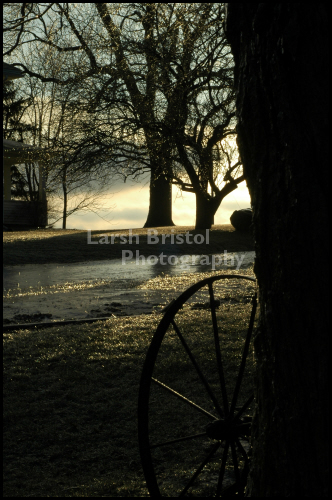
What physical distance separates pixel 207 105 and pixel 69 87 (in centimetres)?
487

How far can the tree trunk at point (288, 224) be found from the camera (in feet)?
5.84

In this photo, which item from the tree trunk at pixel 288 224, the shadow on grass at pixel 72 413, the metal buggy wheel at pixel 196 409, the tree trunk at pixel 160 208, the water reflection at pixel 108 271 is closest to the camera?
the tree trunk at pixel 288 224

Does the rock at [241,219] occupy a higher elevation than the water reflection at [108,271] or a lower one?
higher

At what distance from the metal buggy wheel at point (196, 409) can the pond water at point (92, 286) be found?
192cm

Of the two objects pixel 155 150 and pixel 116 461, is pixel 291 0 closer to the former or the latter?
pixel 116 461

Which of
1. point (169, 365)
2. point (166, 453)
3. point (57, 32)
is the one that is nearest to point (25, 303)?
point (169, 365)

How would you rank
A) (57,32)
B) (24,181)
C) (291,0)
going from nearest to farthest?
(291,0), (57,32), (24,181)

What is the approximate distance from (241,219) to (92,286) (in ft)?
44.3

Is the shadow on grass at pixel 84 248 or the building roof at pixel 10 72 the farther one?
the building roof at pixel 10 72

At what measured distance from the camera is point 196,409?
112 inches

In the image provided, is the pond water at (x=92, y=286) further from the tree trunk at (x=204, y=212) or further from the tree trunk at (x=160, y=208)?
the tree trunk at (x=160, y=208)

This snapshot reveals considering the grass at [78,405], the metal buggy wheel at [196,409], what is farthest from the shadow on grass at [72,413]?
the metal buggy wheel at [196,409]

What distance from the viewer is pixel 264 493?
2.03 m

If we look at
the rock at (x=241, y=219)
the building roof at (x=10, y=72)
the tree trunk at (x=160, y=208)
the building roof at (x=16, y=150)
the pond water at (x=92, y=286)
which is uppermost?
the building roof at (x=10, y=72)
